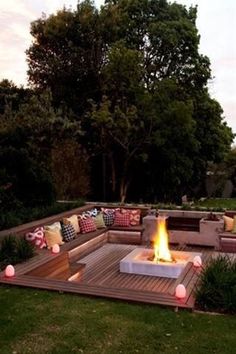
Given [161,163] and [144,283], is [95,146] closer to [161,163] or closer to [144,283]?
[161,163]

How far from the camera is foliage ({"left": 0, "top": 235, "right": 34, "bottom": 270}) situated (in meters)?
7.26

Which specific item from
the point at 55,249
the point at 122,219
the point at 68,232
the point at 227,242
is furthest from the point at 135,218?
the point at 55,249

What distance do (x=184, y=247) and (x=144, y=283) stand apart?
292cm

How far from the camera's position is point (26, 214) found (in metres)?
9.82

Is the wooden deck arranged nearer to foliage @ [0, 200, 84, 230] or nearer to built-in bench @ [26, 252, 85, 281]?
built-in bench @ [26, 252, 85, 281]

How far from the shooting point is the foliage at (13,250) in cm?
726

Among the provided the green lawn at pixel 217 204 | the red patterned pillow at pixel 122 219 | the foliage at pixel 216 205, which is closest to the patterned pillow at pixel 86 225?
the red patterned pillow at pixel 122 219

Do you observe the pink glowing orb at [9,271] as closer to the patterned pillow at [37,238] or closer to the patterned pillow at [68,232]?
the patterned pillow at [37,238]

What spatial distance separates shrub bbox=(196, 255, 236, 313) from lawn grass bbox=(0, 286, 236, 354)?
0.72 feet

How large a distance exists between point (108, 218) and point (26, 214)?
224cm

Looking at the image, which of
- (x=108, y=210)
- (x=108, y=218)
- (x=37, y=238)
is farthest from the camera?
(x=108, y=210)

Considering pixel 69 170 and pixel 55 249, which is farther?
pixel 69 170

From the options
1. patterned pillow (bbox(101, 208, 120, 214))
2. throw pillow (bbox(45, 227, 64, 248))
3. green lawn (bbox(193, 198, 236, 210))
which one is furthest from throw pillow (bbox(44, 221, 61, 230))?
green lawn (bbox(193, 198, 236, 210))

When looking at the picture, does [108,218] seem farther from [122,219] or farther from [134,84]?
[134,84]
